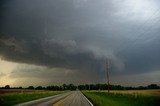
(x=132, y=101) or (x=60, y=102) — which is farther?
(x=132, y=101)

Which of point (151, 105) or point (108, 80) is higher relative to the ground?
point (108, 80)

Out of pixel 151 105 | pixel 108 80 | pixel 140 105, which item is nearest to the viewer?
pixel 151 105

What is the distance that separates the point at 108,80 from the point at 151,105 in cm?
4849

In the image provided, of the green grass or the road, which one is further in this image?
the road

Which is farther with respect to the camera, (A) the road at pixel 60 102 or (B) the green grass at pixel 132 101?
(A) the road at pixel 60 102

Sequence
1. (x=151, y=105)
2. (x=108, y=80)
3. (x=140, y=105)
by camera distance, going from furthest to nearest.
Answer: (x=108, y=80), (x=140, y=105), (x=151, y=105)

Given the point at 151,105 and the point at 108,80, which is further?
the point at 108,80

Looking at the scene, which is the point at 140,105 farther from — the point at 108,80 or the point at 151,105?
the point at 108,80

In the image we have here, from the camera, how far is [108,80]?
71375mm

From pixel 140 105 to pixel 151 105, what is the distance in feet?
8.11

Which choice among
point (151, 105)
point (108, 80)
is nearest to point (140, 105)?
point (151, 105)

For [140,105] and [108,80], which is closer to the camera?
[140,105]

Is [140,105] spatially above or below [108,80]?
below

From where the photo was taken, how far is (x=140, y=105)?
25391 mm
